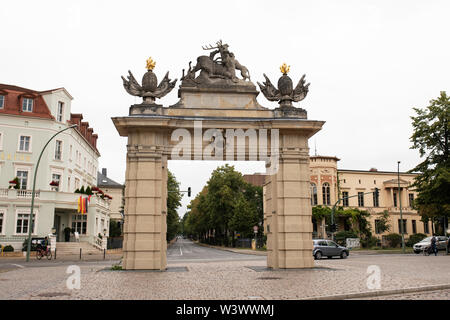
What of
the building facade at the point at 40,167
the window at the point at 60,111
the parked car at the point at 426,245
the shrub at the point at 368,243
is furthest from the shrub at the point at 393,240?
the window at the point at 60,111

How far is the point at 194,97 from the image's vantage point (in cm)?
Result: 1836

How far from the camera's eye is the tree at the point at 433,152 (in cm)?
3741

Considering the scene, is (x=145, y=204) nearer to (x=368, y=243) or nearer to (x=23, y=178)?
(x=23, y=178)

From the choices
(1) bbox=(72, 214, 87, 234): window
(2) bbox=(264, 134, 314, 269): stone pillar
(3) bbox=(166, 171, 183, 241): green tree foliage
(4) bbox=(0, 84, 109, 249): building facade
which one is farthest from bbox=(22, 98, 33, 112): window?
(2) bbox=(264, 134, 314, 269): stone pillar

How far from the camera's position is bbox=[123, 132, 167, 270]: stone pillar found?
16.7 meters

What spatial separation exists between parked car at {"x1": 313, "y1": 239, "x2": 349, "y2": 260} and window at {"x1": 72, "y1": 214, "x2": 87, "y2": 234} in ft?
85.5

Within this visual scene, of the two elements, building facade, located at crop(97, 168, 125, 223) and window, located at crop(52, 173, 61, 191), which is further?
building facade, located at crop(97, 168, 125, 223)

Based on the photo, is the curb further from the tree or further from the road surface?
the tree

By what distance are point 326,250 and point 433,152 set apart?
15919 mm

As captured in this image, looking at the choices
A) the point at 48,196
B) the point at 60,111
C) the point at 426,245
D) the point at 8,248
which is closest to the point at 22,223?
the point at 48,196

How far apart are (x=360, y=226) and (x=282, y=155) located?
45.5m

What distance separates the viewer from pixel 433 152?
39781mm

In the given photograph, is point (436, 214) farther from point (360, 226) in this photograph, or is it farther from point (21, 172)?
point (21, 172)
